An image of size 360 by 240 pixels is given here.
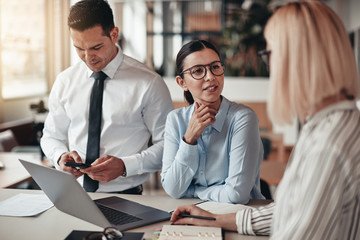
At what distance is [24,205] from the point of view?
1591 mm

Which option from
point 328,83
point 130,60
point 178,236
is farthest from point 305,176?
point 130,60

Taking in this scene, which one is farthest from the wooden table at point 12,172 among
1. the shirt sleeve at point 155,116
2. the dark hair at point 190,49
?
the dark hair at point 190,49

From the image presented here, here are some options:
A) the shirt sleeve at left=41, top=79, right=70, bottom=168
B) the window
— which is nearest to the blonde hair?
the shirt sleeve at left=41, top=79, right=70, bottom=168

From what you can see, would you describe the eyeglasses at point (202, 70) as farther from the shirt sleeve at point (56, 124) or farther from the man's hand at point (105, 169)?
the shirt sleeve at point (56, 124)

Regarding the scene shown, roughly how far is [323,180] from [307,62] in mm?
274

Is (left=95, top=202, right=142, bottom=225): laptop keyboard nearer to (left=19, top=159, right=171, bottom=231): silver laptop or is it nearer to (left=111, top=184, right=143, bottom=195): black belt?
(left=19, top=159, right=171, bottom=231): silver laptop

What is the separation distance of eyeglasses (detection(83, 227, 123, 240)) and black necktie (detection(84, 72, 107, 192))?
706 mm

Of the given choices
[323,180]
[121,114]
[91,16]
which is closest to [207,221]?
[323,180]

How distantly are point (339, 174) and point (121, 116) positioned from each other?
4.16ft

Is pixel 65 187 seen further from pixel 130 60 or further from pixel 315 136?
pixel 130 60

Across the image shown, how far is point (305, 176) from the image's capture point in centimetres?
94

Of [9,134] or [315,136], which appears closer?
[315,136]

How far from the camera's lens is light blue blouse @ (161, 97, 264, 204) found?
1562 mm

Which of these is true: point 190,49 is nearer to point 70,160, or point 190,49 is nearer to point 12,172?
point 70,160
